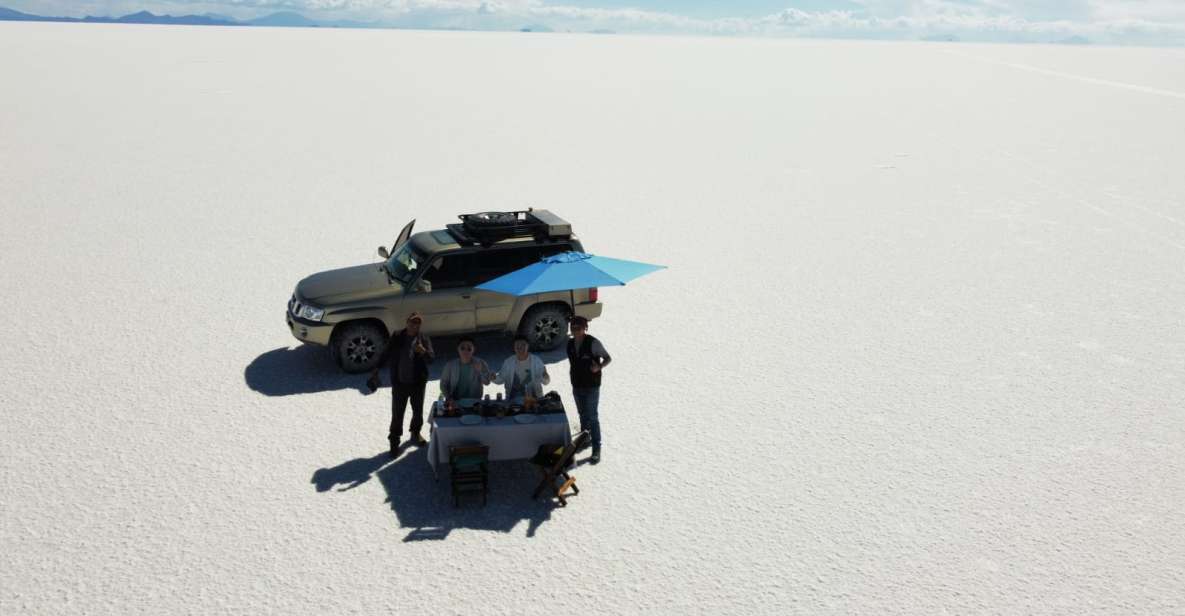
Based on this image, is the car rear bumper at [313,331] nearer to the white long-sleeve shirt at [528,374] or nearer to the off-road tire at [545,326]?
the off-road tire at [545,326]

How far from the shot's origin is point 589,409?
934 centimetres

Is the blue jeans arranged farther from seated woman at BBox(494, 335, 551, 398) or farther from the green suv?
the green suv

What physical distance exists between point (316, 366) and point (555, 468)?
15.7ft

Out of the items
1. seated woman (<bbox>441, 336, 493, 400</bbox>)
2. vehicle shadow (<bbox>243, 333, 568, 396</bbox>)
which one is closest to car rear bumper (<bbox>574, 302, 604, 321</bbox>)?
vehicle shadow (<bbox>243, 333, 568, 396</bbox>)

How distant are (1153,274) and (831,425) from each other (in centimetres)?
1076

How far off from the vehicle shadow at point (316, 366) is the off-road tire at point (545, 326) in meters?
0.14

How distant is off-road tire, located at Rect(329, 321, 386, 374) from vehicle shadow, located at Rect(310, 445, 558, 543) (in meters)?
2.33

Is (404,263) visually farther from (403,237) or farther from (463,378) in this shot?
(463,378)

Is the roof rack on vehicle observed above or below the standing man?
above

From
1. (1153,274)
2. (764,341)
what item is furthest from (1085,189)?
(764,341)

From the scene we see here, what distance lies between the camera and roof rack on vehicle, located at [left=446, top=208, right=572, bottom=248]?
12.1m

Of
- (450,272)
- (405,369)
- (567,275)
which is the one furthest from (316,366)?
(567,275)

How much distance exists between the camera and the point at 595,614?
7102mm

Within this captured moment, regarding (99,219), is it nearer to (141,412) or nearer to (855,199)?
(141,412)
